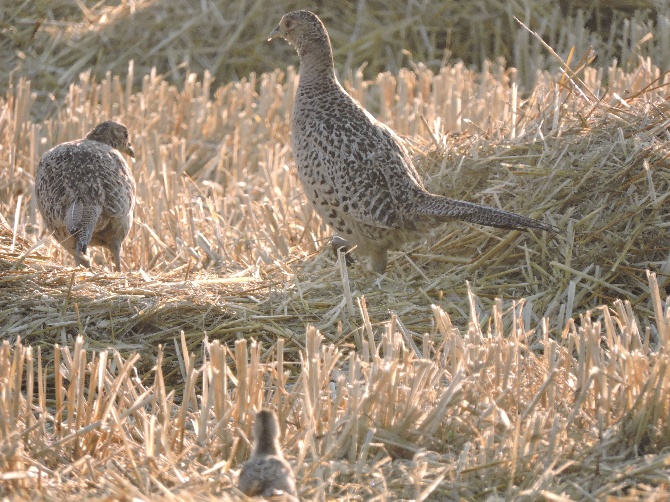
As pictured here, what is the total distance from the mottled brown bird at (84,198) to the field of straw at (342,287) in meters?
0.19

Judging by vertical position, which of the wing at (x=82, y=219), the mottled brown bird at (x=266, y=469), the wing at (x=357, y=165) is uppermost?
the wing at (x=357, y=165)

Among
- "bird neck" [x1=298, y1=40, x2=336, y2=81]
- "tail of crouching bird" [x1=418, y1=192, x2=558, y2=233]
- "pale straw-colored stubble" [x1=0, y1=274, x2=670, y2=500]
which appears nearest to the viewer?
"pale straw-colored stubble" [x1=0, y1=274, x2=670, y2=500]

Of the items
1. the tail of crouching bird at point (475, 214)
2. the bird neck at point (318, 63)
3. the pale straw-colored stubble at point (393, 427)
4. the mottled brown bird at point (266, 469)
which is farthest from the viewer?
the bird neck at point (318, 63)

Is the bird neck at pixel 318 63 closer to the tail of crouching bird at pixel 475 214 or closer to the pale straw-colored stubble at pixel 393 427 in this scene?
the tail of crouching bird at pixel 475 214

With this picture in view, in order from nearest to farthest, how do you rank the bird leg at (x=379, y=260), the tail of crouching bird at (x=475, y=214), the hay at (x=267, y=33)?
the tail of crouching bird at (x=475, y=214) → the bird leg at (x=379, y=260) → the hay at (x=267, y=33)

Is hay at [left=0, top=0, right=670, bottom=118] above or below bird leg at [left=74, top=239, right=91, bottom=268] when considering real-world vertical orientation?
above

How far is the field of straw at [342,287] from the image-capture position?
356 cm

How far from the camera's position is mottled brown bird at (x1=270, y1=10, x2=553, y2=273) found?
19.0ft

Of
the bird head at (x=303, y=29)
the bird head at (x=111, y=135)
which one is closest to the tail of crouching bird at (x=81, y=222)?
the bird head at (x=111, y=135)

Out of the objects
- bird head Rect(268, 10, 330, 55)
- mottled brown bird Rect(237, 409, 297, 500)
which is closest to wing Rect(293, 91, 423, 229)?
bird head Rect(268, 10, 330, 55)

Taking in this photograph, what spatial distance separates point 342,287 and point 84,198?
1672 mm

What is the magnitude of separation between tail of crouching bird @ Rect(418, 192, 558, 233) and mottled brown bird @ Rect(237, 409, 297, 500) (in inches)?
92.1

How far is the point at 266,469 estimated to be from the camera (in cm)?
312

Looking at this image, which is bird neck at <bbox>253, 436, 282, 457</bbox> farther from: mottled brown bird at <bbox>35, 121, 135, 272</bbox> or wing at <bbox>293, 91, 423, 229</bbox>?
mottled brown bird at <bbox>35, 121, 135, 272</bbox>
